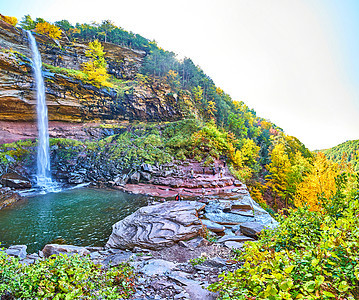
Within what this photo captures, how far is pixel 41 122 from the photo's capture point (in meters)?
20.2

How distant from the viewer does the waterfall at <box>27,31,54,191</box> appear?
1750 cm

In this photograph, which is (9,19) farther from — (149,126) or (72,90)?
(149,126)

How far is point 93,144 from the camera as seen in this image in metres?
21.7

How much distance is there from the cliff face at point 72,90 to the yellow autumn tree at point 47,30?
3.29ft

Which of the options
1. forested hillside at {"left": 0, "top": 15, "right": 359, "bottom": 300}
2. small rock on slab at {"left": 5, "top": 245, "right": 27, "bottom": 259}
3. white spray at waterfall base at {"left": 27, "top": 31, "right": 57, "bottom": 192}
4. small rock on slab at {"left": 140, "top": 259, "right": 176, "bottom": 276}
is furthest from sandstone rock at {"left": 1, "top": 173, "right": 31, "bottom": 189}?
→ small rock on slab at {"left": 140, "top": 259, "right": 176, "bottom": 276}

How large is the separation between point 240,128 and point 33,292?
3410cm

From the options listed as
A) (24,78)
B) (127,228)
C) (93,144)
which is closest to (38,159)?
(93,144)

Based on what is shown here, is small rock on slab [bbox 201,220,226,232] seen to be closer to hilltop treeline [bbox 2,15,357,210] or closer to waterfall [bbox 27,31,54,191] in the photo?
hilltop treeline [bbox 2,15,357,210]

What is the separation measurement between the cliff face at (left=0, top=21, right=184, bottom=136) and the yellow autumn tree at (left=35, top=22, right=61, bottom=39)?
1003 millimetres

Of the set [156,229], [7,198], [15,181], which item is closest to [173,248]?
[156,229]

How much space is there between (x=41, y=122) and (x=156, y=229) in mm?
21450

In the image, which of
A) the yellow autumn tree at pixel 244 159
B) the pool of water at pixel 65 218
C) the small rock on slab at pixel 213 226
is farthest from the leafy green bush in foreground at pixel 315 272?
the yellow autumn tree at pixel 244 159

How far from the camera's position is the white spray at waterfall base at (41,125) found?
1728 cm

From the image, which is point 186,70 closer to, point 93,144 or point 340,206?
point 93,144
